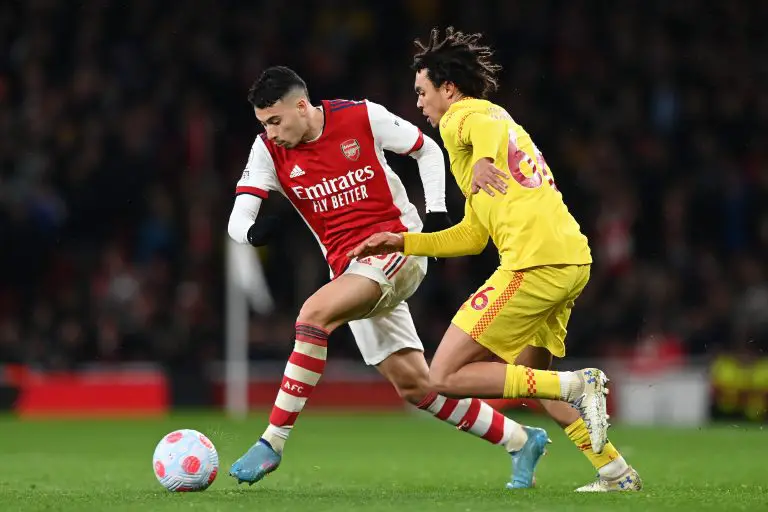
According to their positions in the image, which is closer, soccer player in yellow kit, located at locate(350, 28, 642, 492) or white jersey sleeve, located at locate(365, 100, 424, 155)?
soccer player in yellow kit, located at locate(350, 28, 642, 492)

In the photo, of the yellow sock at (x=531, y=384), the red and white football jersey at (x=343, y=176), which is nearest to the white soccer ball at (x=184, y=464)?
the red and white football jersey at (x=343, y=176)

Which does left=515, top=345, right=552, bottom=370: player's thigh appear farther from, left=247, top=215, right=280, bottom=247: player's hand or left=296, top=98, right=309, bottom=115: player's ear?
left=296, top=98, right=309, bottom=115: player's ear

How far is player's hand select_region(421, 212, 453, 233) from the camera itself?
7.29 m

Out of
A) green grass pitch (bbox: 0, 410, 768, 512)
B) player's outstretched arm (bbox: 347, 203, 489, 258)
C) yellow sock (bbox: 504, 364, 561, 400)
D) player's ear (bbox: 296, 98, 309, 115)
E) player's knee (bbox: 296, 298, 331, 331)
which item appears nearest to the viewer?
green grass pitch (bbox: 0, 410, 768, 512)

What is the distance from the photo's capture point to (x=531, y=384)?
6.40 metres

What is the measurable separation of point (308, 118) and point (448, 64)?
1.05 m

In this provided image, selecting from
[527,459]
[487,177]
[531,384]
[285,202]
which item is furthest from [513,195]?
[285,202]

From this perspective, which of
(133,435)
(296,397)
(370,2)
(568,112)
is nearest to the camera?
(296,397)

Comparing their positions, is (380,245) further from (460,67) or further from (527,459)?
(527,459)

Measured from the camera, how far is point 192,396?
16938 millimetres

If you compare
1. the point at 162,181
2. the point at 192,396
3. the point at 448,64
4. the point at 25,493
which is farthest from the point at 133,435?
the point at 448,64

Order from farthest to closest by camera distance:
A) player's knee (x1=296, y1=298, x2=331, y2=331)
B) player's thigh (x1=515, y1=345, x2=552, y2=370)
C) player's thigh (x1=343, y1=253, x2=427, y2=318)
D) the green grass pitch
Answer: player's thigh (x1=343, y1=253, x2=427, y2=318) → player's knee (x1=296, y1=298, x2=331, y2=331) → player's thigh (x1=515, y1=345, x2=552, y2=370) → the green grass pitch

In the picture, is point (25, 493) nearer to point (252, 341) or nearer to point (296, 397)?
point (296, 397)

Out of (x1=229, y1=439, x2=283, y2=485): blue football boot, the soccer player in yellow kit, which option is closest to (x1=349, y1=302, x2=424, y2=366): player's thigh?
(x1=229, y1=439, x2=283, y2=485): blue football boot
